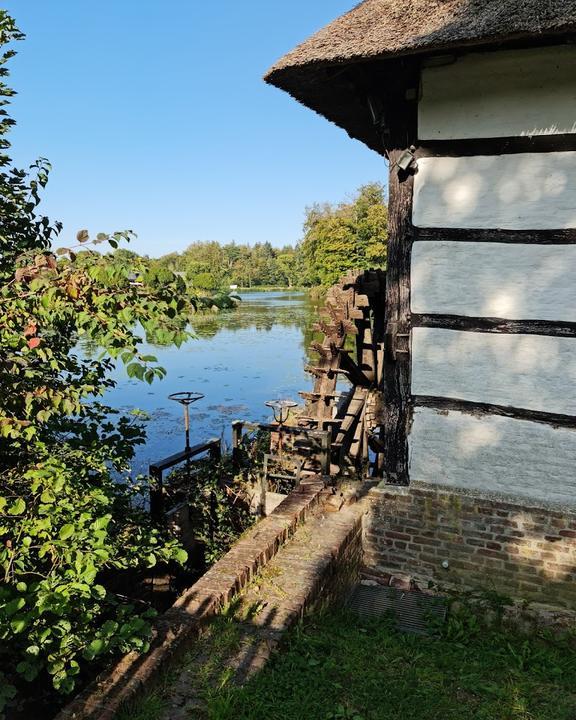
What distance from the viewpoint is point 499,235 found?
4086mm

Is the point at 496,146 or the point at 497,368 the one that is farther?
the point at 497,368

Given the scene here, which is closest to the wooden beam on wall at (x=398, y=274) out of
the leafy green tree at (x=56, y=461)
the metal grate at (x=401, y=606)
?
the metal grate at (x=401, y=606)

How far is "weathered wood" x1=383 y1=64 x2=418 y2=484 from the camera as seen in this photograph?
435cm

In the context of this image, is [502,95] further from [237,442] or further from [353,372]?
[353,372]

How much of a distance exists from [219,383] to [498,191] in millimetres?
15767

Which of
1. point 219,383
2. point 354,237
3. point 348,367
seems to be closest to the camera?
point 348,367

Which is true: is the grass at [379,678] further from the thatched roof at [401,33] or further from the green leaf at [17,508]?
the thatched roof at [401,33]

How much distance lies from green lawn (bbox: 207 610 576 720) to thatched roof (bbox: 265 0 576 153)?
396 cm

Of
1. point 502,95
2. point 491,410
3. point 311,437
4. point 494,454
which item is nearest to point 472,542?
point 494,454

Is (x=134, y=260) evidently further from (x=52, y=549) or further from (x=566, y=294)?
(x=566, y=294)

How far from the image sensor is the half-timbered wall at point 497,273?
154 inches

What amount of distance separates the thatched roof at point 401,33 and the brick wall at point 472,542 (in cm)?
327

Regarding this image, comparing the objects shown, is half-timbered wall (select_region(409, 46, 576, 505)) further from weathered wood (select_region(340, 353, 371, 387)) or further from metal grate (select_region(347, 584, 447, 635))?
weathered wood (select_region(340, 353, 371, 387))

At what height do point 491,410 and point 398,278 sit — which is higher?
point 398,278
